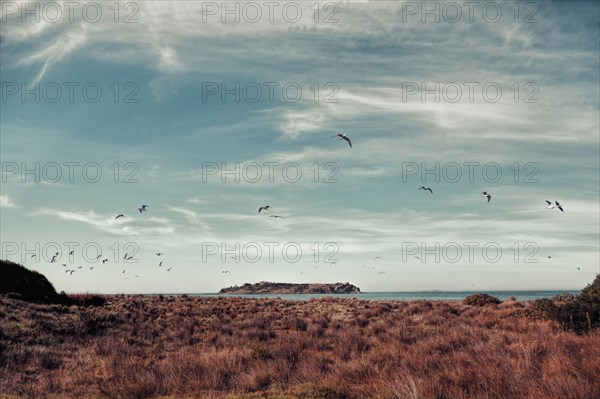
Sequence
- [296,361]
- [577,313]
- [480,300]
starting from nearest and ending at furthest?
1. [296,361]
2. [577,313]
3. [480,300]

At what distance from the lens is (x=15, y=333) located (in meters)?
19.7

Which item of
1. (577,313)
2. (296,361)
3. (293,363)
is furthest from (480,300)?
(293,363)

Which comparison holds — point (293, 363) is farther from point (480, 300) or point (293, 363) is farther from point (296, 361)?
point (480, 300)

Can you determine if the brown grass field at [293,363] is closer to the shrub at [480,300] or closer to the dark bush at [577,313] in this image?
the dark bush at [577,313]

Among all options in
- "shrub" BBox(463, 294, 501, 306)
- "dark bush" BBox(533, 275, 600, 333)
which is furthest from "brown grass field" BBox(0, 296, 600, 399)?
"shrub" BBox(463, 294, 501, 306)

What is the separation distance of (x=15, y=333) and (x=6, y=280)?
15.1 metres

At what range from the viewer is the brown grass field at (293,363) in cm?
1000

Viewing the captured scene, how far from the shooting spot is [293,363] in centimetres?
1423

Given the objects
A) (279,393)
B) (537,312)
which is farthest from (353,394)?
(537,312)

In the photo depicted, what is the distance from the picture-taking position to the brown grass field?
1000 centimetres

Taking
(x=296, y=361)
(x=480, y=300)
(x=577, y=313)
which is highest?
(x=577, y=313)

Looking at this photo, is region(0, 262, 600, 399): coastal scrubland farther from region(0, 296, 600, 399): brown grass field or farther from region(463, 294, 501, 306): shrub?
region(463, 294, 501, 306): shrub

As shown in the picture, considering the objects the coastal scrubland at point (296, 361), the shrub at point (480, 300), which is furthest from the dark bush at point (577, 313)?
the shrub at point (480, 300)

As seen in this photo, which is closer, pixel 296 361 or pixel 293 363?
pixel 293 363
